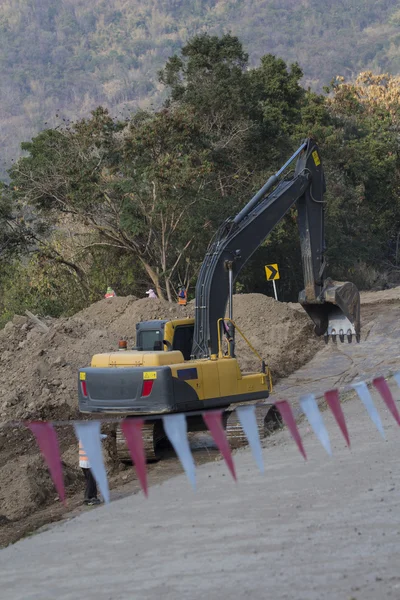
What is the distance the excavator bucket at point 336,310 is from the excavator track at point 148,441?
149 inches

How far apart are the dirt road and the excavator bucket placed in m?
4.81

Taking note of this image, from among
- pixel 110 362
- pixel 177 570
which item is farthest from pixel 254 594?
pixel 110 362

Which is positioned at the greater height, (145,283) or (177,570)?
(145,283)

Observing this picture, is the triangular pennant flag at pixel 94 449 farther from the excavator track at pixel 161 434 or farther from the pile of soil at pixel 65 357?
the excavator track at pixel 161 434

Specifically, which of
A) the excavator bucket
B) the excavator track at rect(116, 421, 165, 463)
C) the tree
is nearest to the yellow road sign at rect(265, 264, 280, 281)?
the tree

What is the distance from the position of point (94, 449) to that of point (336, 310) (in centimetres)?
1016

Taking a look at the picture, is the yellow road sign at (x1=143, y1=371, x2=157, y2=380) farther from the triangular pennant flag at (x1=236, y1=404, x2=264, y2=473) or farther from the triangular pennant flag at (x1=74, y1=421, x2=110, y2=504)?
the triangular pennant flag at (x1=74, y1=421, x2=110, y2=504)

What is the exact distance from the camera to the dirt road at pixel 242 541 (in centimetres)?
753

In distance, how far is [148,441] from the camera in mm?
14633

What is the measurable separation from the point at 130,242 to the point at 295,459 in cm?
2219

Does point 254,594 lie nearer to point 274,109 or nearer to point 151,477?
point 151,477

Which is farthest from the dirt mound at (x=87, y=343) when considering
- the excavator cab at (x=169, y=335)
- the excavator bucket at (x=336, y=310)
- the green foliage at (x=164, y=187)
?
the excavator bucket at (x=336, y=310)

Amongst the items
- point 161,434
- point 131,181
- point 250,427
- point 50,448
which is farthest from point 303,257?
point 131,181

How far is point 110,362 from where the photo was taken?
14.4m
